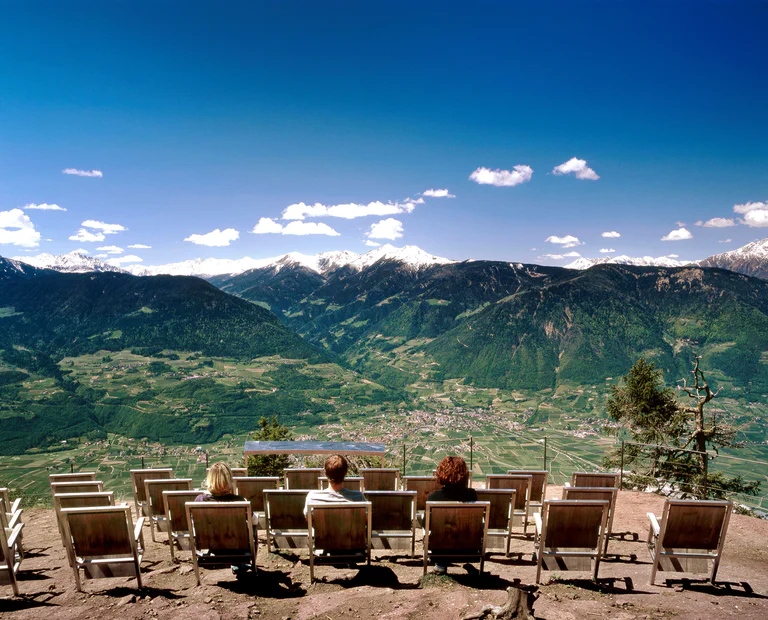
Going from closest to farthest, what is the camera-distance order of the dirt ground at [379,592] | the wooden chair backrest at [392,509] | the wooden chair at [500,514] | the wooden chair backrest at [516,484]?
1. the dirt ground at [379,592]
2. the wooden chair backrest at [392,509]
3. the wooden chair at [500,514]
4. the wooden chair backrest at [516,484]

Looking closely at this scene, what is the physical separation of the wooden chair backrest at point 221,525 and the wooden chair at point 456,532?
197cm

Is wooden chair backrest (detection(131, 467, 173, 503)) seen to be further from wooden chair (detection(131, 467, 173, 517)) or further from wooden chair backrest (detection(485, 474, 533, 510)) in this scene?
wooden chair backrest (detection(485, 474, 533, 510))

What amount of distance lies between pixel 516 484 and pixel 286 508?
11.9 feet

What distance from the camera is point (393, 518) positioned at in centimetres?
532

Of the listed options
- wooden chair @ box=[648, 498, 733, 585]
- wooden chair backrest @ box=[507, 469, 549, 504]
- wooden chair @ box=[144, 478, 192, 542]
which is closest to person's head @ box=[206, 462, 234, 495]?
wooden chair @ box=[144, 478, 192, 542]

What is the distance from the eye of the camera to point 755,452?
109 metres

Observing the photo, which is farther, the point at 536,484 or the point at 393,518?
the point at 536,484

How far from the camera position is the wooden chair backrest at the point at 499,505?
5383 millimetres

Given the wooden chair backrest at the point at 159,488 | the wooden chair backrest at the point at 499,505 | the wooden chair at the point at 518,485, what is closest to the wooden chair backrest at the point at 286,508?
the wooden chair backrest at the point at 159,488

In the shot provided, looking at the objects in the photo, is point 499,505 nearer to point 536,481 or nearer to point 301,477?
point 536,481

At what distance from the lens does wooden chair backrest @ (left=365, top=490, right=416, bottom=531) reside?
523 centimetres

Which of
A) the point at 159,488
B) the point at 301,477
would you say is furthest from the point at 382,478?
the point at 159,488

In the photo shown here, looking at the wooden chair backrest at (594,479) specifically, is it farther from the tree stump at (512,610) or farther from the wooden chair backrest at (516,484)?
the tree stump at (512,610)

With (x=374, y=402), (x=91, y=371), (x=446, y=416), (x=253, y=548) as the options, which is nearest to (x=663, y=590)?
(x=253, y=548)
